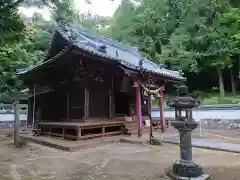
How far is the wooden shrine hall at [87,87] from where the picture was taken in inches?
407

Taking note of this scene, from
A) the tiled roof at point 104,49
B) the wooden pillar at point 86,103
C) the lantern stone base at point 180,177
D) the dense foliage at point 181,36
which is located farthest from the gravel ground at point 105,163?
the dense foliage at point 181,36

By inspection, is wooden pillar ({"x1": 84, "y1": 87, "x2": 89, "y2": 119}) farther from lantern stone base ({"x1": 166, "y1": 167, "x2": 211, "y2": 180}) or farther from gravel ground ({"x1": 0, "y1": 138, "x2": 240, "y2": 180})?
lantern stone base ({"x1": 166, "y1": 167, "x2": 211, "y2": 180})

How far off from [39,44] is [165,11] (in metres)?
13.6

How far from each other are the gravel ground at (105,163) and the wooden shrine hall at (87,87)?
2.20 metres

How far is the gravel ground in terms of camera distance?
523 centimetres

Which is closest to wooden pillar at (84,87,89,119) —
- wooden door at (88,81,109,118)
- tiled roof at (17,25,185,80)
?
wooden door at (88,81,109,118)

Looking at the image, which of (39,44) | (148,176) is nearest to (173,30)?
(39,44)

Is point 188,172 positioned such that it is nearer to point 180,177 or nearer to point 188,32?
point 180,177

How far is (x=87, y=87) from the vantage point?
11.0 m

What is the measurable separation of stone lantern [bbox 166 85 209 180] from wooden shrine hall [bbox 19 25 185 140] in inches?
197

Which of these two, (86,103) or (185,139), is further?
(86,103)

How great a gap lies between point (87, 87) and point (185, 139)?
21.3 feet

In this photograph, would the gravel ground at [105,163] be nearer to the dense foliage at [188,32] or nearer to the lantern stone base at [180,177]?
the lantern stone base at [180,177]

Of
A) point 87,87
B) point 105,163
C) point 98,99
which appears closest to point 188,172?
point 105,163
